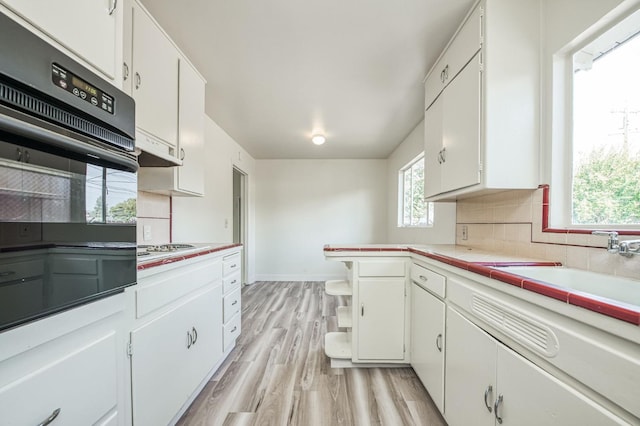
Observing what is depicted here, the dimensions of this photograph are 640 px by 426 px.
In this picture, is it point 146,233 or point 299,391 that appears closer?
point 299,391

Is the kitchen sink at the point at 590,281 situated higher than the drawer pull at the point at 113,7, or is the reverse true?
the drawer pull at the point at 113,7

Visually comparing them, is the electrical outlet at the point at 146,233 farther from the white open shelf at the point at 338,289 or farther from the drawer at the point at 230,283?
the white open shelf at the point at 338,289

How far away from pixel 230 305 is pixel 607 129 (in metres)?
2.51

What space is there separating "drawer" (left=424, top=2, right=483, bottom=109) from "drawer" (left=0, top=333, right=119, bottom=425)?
2.13 meters

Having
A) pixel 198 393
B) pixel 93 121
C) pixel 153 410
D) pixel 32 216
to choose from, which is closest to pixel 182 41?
pixel 93 121

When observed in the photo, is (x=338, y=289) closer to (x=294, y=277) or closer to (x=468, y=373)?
(x=468, y=373)

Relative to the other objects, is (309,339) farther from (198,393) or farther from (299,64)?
(299,64)

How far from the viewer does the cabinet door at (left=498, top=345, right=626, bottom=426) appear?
1.98 feet

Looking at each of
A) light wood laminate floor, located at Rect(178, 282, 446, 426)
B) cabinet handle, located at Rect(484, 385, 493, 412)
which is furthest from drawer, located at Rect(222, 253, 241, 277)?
cabinet handle, located at Rect(484, 385, 493, 412)

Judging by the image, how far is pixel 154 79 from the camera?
4.84 feet

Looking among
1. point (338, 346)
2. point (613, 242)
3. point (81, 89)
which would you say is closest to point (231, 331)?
point (338, 346)

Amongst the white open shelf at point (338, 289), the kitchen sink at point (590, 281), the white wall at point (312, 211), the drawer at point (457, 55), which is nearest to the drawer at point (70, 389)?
the kitchen sink at point (590, 281)

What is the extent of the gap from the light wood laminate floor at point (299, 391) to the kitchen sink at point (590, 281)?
998 mm

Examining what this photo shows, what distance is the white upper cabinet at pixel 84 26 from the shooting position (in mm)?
603
